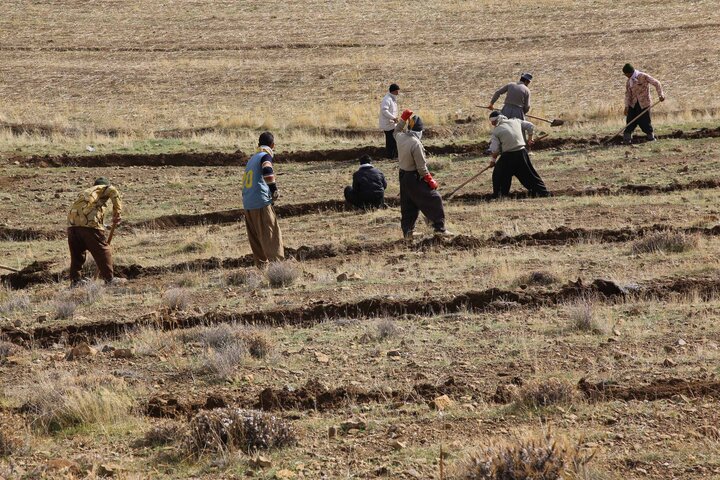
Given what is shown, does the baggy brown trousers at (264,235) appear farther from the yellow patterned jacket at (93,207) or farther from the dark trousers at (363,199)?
the dark trousers at (363,199)

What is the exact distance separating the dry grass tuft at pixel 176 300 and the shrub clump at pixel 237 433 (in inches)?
184

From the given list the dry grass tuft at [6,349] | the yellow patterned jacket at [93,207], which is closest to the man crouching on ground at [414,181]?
the yellow patterned jacket at [93,207]

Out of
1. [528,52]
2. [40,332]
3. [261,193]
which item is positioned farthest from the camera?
[528,52]

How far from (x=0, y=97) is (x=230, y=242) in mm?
19560

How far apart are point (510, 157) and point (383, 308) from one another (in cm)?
645

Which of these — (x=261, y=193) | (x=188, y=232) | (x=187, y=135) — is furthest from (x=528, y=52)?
(x=261, y=193)

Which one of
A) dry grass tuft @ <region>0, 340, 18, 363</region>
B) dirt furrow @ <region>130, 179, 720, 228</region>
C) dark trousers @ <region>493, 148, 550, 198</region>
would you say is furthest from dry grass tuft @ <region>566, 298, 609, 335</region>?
dirt furrow @ <region>130, 179, 720, 228</region>

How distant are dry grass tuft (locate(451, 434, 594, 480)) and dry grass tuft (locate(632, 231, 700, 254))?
7.36 m

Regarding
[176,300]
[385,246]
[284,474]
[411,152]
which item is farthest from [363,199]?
[284,474]

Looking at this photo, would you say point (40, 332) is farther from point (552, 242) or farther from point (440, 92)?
point (440, 92)

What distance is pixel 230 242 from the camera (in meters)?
16.7

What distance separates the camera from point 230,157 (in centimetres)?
2328

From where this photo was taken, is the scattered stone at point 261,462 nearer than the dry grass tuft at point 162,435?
Yes

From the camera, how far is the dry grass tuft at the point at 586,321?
9734 mm
